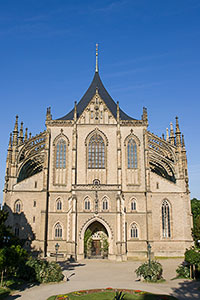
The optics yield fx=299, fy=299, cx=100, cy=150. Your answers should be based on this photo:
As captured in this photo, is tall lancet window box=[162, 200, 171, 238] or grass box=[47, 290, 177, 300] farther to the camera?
tall lancet window box=[162, 200, 171, 238]

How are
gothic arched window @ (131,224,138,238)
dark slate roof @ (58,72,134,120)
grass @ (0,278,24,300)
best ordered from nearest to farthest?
grass @ (0,278,24,300)
gothic arched window @ (131,224,138,238)
dark slate roof @ (58,72,134,120)

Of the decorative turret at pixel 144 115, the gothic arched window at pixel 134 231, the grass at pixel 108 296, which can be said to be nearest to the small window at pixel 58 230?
the gothic arched window at pixel 134 231

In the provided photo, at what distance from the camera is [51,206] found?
43.0 m

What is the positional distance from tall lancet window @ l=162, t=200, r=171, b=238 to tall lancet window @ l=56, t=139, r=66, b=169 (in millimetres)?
15883

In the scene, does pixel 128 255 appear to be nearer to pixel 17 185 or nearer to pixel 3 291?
pixel 17 185

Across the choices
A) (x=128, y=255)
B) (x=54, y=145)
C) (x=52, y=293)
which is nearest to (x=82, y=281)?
(x=52, y=293)

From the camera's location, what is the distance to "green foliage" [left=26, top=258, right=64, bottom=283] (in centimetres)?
2342

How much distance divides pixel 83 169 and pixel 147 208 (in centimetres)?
1086

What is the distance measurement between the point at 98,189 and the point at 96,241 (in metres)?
7.52

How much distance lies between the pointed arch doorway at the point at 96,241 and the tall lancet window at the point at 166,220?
8.35 metres

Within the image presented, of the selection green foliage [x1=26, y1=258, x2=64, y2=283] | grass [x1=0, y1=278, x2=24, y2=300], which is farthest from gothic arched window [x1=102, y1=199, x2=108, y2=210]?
grass [x1=0, y1=278, x2=24, y2=300]

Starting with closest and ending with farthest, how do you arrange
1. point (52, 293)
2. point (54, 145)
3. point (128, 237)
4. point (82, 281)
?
point (52, 293), point (82, 281), point (128, 237), point (54, 145)

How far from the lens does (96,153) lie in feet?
149

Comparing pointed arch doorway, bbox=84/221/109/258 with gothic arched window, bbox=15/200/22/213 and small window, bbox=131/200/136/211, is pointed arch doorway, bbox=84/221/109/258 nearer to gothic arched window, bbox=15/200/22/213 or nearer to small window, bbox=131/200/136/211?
small window, bbox=131/200/136/211
